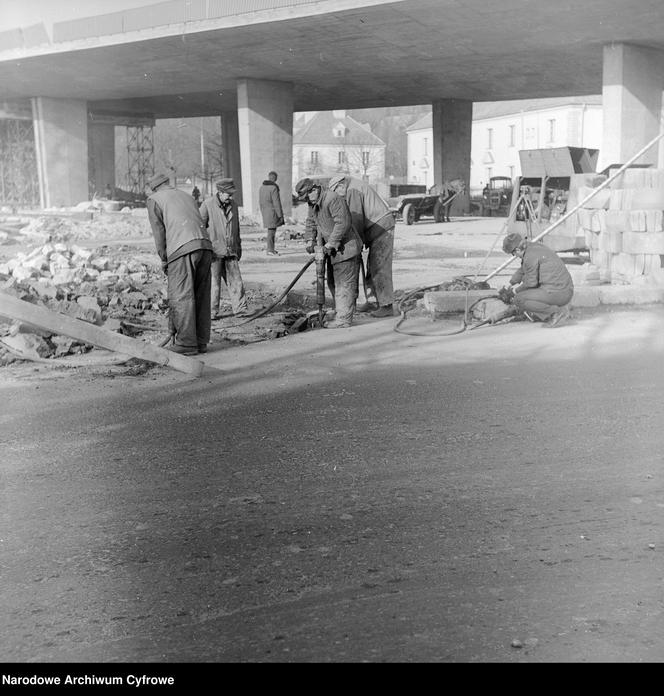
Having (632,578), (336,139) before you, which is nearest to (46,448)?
(632,578)

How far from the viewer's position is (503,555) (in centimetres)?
389

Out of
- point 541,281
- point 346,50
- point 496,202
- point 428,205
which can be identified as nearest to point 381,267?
point 541,281

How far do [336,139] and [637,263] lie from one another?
76742 millimetres

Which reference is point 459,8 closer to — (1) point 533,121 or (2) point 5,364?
(2) point 5,364

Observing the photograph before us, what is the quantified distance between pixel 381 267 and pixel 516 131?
59781 millimetres

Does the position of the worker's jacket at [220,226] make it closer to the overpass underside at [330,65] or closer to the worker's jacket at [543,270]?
the worker's jacket at [543,270]

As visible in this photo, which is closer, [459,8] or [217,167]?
[459,8]

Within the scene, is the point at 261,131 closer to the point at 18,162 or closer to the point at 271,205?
the point at 271,205

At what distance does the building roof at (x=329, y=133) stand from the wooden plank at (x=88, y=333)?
8111 cm

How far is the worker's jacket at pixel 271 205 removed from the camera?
1934 cm

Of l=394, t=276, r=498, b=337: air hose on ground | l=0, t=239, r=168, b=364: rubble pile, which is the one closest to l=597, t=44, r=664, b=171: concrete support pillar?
l=0, t=239, r=168, b=364: rubble pile

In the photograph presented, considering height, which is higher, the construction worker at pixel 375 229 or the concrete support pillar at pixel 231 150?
the concrete support pillar at pixel 231 150

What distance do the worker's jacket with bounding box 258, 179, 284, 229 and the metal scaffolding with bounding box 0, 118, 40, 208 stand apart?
35.9m

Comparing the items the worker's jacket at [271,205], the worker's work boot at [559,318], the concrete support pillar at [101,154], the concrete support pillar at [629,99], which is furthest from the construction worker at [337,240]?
the concrete support pillar at [101,154]
